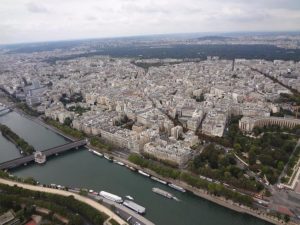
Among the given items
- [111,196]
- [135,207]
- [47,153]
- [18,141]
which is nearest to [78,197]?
[111,196]

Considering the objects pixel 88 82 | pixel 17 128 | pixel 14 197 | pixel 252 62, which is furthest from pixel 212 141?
pixel 252 62

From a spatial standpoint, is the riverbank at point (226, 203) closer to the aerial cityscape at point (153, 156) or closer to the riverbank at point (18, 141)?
the aerial cityscape at point (153, 156)

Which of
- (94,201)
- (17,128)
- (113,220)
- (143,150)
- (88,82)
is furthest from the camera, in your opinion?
(88,82)

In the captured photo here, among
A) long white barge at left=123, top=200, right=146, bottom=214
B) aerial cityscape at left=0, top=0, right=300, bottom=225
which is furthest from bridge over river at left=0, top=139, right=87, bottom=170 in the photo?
long white barge at left=123, top=200, right=146, bottom=214

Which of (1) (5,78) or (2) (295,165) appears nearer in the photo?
(2) (295,165)

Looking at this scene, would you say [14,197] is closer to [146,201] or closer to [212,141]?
[146,201]

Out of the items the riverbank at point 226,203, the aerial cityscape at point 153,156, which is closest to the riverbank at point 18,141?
the aerial cityscape at point 153,156

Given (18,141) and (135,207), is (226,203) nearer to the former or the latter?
(135,207)
